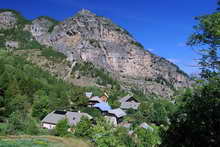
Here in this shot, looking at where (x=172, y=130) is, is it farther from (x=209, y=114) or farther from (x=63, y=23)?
(x=63, y=23)

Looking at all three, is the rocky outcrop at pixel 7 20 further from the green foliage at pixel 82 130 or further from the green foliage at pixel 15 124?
the green foliage at pixel 82 130

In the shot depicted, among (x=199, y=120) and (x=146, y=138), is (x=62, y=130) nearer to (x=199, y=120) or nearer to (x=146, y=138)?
(x=146, y=138)

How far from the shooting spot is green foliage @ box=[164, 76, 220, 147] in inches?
247

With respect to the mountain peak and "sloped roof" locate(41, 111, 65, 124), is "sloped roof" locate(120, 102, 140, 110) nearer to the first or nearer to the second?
"sloped roof" locate(41, 111, 65, 124)

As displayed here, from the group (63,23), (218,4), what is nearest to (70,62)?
(63,23)

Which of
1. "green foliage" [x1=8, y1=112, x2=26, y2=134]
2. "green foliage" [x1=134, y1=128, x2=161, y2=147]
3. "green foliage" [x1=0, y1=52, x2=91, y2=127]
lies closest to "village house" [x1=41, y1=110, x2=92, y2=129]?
"green foliage" [x1=0, y1=52, x2=91, y2=127]

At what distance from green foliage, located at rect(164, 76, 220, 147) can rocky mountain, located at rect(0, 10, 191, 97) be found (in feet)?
355

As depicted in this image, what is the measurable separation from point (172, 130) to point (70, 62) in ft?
345

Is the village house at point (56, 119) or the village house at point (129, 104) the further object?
the village house at point (129, 104)

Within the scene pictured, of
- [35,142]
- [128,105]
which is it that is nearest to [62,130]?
[35,142]

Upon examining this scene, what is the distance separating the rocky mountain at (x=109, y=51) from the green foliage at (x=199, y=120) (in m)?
108

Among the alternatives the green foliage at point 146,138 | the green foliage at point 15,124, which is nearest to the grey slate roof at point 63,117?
the green foliage at point 15,124

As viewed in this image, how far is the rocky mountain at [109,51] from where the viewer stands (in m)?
124

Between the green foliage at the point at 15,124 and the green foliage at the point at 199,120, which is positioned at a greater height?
the green foliage at the point at 199,120
